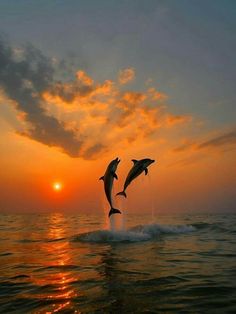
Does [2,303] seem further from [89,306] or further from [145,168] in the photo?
[145,168]

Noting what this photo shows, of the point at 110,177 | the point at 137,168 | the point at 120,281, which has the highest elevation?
the point at 137,168

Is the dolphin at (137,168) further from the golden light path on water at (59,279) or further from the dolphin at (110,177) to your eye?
the golden light path on water at (59,279)

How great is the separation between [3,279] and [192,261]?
7.65 m

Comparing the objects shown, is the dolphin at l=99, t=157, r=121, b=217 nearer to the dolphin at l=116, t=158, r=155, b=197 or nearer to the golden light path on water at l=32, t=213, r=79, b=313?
the dolphin at l=116, t=158, r=155, b=197

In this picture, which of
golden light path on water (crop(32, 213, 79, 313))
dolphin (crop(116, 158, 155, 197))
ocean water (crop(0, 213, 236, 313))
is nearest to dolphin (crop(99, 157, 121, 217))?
dolphin (crop(116, 158, 155, 197))

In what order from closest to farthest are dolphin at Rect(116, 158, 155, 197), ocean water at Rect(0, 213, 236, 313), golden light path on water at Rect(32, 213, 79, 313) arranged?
ocean water at Rect(0, 213, 236, 313) < golden light path on water at Rect(32, 213, 79, 313) < dolphin at Rect(116, 158, 155, 197)

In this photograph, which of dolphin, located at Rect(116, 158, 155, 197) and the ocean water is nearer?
the ocean water

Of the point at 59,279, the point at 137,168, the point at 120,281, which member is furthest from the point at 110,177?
the point at 120,281

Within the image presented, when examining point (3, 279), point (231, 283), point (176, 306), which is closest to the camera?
point (176, 306)

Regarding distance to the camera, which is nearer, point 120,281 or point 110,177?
point 120,281

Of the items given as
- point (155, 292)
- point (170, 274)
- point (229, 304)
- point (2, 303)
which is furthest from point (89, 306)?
point (170, 274)

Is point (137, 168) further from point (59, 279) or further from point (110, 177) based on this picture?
point (59, 279)

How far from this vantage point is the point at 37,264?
1391 centimetres

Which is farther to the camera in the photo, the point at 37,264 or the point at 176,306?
the point at 37,264
